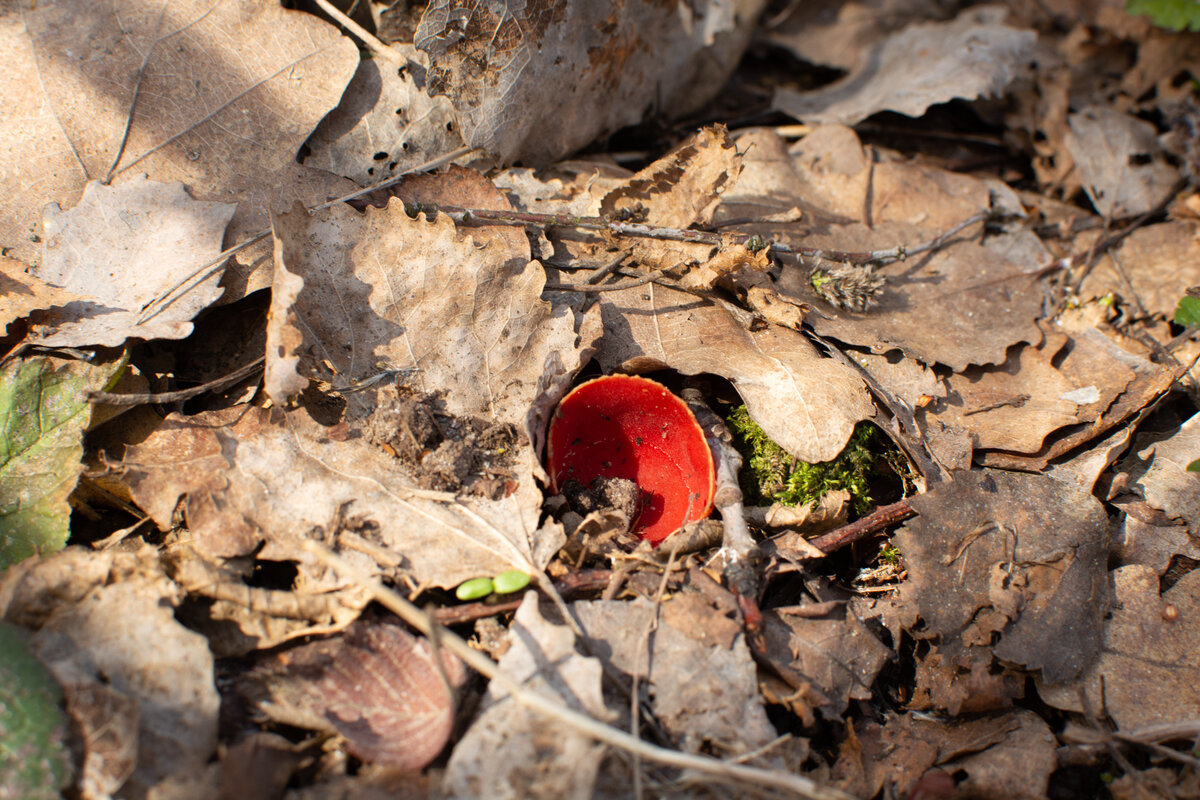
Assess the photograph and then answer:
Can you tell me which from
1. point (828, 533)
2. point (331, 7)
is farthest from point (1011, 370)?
point (331, 7)

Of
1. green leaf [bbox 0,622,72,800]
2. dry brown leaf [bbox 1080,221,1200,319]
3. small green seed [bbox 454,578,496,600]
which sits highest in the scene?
green leaf [bbox 0,622,72,800]

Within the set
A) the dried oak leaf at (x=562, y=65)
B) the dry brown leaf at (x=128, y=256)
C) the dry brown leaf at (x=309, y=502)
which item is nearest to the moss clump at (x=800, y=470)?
the dry brown leaf at (x=309, y=502)

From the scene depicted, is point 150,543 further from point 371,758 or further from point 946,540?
point 946,540

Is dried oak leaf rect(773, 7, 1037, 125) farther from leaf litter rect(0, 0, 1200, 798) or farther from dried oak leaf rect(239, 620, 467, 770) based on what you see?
dried oak leaf rect(239, 620, 467, 770)

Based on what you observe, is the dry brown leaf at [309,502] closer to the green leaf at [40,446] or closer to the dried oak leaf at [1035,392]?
the green leaf at [40,446]

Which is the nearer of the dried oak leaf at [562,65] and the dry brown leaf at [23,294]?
the dry brown leaf at [23,294]

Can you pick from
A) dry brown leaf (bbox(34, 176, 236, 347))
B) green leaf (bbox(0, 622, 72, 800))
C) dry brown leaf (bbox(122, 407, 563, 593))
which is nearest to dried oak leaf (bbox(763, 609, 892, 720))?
dry brown leaf (bbox(122, 407, 563, 593))
